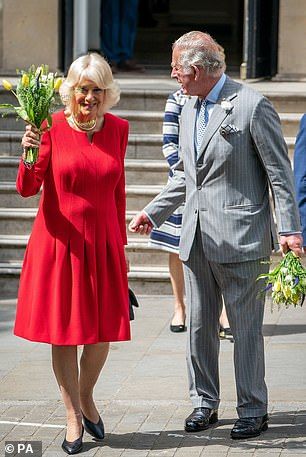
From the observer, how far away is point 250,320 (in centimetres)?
638

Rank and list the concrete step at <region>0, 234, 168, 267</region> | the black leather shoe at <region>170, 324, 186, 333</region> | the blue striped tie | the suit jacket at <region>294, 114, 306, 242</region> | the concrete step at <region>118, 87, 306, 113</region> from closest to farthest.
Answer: the blue striped tie, the suit jacket at <region>294, 114, 306, 242</region>, the black leather shoe at <region>170, 324, 186, 333</region>, the concrete step at <region>0, 234, 168, 267</region>, the concrete step at <region>118, 87, 306, 113</region>

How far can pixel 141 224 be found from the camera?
6.49 metres

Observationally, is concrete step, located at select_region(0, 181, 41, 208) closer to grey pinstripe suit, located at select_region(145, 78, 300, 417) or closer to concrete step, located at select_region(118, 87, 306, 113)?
concrete step, located at select_region(118, 87, 306, 113)

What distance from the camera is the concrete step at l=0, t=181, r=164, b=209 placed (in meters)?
10.4

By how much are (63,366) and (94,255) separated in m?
0.58

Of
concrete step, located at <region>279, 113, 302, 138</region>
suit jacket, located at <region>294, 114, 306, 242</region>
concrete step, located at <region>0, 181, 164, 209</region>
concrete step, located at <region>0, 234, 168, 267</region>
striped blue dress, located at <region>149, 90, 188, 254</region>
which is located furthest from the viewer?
concrete step, located at <region>279, 113, 302, 138</region>

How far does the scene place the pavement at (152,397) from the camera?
630 centimetres

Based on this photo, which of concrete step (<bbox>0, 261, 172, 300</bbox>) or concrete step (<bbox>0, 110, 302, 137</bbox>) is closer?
concrete step (<bbox>0, 261, 172, 300</bbox>)

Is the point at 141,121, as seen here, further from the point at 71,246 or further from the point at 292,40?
the point at 71,246

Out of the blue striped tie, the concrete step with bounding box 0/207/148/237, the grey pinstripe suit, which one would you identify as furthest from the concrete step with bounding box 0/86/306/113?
the blue striped tie

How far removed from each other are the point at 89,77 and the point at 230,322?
4.79ft

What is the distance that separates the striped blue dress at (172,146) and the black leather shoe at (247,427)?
2.38m

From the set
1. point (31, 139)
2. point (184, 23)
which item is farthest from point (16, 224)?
point (184, 23)

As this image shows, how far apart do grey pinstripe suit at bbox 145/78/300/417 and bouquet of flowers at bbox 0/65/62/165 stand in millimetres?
749
